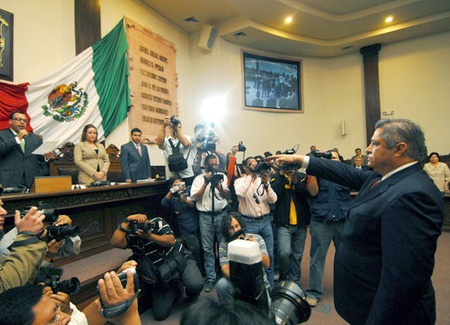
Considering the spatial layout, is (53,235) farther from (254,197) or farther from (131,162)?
(131,162)

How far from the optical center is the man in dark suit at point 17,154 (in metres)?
2.78

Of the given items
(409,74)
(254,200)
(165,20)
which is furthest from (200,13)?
(409,74)

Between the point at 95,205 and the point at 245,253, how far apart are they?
2.46m

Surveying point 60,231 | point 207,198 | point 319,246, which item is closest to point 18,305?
point 60,231

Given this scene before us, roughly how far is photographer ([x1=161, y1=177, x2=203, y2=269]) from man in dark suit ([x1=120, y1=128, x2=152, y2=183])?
2.70ft

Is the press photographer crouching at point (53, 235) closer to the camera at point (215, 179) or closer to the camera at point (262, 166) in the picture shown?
the camera at point (215, 179)

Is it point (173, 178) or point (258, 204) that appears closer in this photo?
point (258, 204)

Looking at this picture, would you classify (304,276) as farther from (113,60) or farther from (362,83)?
(362,83)

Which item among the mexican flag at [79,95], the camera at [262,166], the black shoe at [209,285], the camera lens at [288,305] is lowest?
the black shoe at [209,285]

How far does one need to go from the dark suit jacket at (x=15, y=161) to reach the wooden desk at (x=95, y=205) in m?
0.96

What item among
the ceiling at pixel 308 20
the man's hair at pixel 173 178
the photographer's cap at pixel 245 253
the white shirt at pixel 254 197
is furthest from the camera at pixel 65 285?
the ceiling at pixel 308 20

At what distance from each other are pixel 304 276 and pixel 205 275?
45.9 inches

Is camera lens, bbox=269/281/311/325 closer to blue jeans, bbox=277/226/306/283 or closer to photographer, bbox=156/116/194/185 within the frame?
blue jeans, bbox=277/226/306/283

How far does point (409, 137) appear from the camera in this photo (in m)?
1.15
